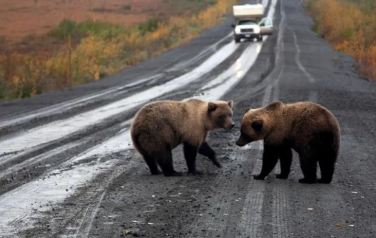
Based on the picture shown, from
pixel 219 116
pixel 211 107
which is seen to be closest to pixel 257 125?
pixel 219 116

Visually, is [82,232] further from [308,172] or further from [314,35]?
[314,35]

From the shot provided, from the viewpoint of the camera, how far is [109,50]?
A: 38.0m

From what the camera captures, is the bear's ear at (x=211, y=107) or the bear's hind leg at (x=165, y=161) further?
the bear's ear at (x=211, y=107)

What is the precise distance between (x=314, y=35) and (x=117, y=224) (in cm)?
4448

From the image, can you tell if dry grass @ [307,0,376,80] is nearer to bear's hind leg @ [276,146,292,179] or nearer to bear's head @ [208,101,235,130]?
bear's head @ [208,101,235,130]

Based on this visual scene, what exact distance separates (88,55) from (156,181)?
25068 mm

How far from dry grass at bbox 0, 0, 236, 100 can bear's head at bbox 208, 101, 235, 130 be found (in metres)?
14.8

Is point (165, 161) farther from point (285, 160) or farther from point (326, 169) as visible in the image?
point (326, 169)

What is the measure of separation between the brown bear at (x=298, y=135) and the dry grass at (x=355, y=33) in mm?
18675

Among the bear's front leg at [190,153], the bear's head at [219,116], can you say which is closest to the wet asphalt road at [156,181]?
the bear's front leg at [190,153]

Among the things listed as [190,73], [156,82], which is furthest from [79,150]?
[190,73]

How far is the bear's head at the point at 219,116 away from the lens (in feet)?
35.0

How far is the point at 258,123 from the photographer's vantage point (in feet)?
32.9

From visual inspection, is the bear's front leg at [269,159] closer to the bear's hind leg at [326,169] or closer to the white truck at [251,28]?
the bear's hind leg at [326,169]
